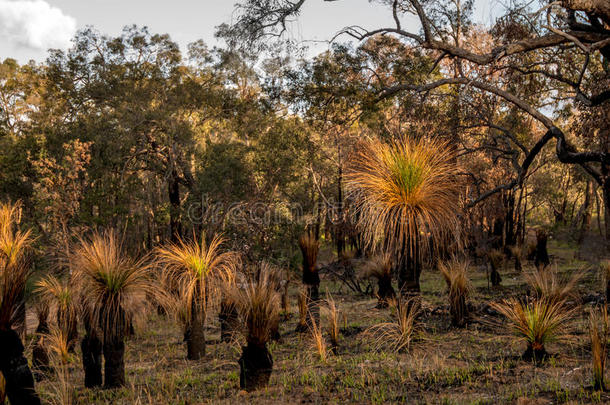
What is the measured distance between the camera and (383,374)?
20.1 feet

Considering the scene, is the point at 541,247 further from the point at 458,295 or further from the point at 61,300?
the point at 61,300

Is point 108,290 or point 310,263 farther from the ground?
point 310,263

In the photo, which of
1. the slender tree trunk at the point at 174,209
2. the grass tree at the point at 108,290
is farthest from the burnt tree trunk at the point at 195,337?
the slender tree trunk at the point at 174,209

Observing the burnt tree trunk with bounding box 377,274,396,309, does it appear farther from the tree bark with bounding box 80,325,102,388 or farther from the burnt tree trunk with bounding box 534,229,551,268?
the burnt tree trunk with bounding box 534,229,551,268

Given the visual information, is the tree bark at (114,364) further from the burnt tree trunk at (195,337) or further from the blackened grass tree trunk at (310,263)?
the blackened grass tree trunk at (310,263)

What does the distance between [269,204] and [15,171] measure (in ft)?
40.0

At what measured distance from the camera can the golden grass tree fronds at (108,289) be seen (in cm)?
596

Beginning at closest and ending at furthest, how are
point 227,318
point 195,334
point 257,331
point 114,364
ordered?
point 257,331 < point 114,364 < point 195,334 < point 227,318

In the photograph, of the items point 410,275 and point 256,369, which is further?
point 410,275

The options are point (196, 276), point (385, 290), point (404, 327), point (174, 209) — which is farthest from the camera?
point (174, 209)

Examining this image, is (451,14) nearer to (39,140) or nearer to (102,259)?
(102,259)

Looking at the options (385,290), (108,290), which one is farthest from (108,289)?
(385,290)

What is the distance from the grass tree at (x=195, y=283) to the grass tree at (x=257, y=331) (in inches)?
61.0

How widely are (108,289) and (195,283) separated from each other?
183 centimetres
